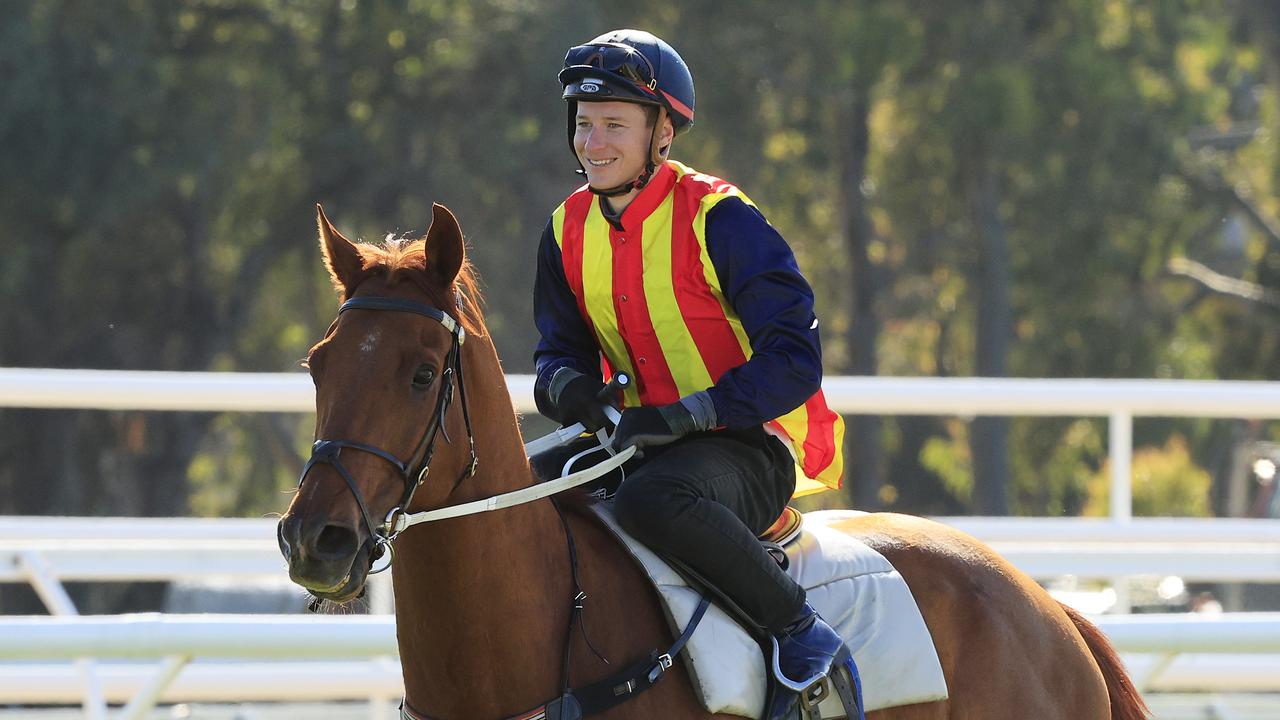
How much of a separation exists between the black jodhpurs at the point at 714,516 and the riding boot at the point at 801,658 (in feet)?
0.11

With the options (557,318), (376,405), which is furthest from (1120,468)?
(376,405)

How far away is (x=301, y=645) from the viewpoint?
417cm

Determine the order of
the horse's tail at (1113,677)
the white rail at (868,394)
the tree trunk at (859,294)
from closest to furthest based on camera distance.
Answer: the horse's tail at (1113,677)
the white rail at (868,394)
the tree trunk at (859,294)

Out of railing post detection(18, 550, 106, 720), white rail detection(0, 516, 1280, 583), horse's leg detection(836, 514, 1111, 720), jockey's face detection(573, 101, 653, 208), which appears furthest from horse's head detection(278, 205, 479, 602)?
white rail detection(0, 516, 1280, 583)

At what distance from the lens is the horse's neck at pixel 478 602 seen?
3.05 m

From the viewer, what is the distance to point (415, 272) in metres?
3.01

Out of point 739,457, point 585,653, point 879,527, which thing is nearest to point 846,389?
point 879,527

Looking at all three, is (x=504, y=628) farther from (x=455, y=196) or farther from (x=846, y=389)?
(x=455, y=196)

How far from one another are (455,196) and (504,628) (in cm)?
1949

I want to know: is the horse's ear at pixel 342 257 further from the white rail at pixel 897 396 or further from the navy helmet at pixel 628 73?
the white rail at pixel 897 396

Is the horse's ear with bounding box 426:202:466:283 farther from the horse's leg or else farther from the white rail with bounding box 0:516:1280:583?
the white rail with bounding box 0:516:1280:583

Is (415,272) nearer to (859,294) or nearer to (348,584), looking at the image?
(348,584)

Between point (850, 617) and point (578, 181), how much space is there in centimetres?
1917

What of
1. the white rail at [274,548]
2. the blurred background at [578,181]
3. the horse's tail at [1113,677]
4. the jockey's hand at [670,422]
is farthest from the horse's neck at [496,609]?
the blurred background at [578,181]
